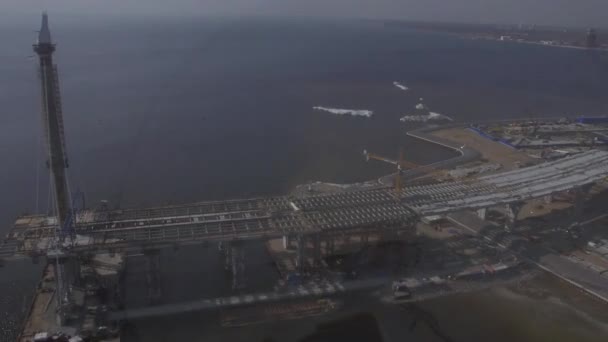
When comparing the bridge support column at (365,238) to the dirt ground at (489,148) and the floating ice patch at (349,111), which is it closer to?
the dirt ground at (489,148)

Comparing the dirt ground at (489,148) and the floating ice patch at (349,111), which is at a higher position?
the floating ice patch at (349,111)

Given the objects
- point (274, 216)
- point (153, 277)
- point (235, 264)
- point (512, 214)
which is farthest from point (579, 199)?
point (153, 277)

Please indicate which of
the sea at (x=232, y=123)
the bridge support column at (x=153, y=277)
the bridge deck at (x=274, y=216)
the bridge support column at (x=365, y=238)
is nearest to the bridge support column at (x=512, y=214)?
the bridge deck at (x=274, y=216)

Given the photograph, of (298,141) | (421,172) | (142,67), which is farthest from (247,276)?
(142,67)

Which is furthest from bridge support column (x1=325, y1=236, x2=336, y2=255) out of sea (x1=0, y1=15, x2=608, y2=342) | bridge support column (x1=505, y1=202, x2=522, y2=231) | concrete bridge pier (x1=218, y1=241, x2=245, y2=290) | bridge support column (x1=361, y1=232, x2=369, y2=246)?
bridge support column (x1=505, y1=202, x2=522, y2=231)

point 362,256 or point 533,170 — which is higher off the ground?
point 533,170

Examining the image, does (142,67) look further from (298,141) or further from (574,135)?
(574,135)
